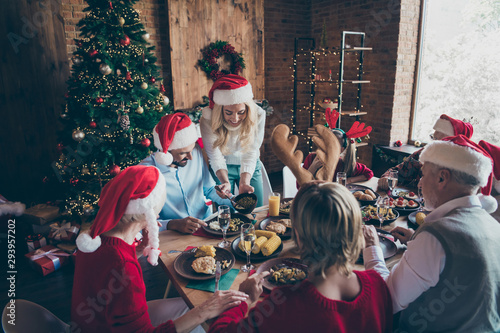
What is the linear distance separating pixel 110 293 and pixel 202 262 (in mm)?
453

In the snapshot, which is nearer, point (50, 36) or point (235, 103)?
point (235, 103)

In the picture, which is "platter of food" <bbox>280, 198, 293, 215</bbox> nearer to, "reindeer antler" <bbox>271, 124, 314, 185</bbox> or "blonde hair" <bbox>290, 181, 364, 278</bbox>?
"reindeer antler" <bbox>271, 124, 314, 185</bbox>

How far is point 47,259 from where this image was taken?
3.15 meters

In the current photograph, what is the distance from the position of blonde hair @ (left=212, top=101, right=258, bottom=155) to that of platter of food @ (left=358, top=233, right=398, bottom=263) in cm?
131

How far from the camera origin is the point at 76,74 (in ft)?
10.9

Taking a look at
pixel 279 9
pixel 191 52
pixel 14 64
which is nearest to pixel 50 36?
pixel 14 64

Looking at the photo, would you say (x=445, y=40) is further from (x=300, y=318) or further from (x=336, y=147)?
(x=300, y=318)

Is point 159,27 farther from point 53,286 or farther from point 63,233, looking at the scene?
point 53,286

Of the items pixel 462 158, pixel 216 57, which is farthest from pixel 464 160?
pixel 216 57

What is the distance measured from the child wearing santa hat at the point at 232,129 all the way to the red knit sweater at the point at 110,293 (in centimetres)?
129

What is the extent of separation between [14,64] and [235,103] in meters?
2.89

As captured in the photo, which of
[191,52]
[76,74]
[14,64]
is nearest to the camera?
[76,74]

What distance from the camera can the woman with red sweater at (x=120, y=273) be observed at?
4.01 ft

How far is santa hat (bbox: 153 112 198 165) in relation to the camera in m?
2.21
